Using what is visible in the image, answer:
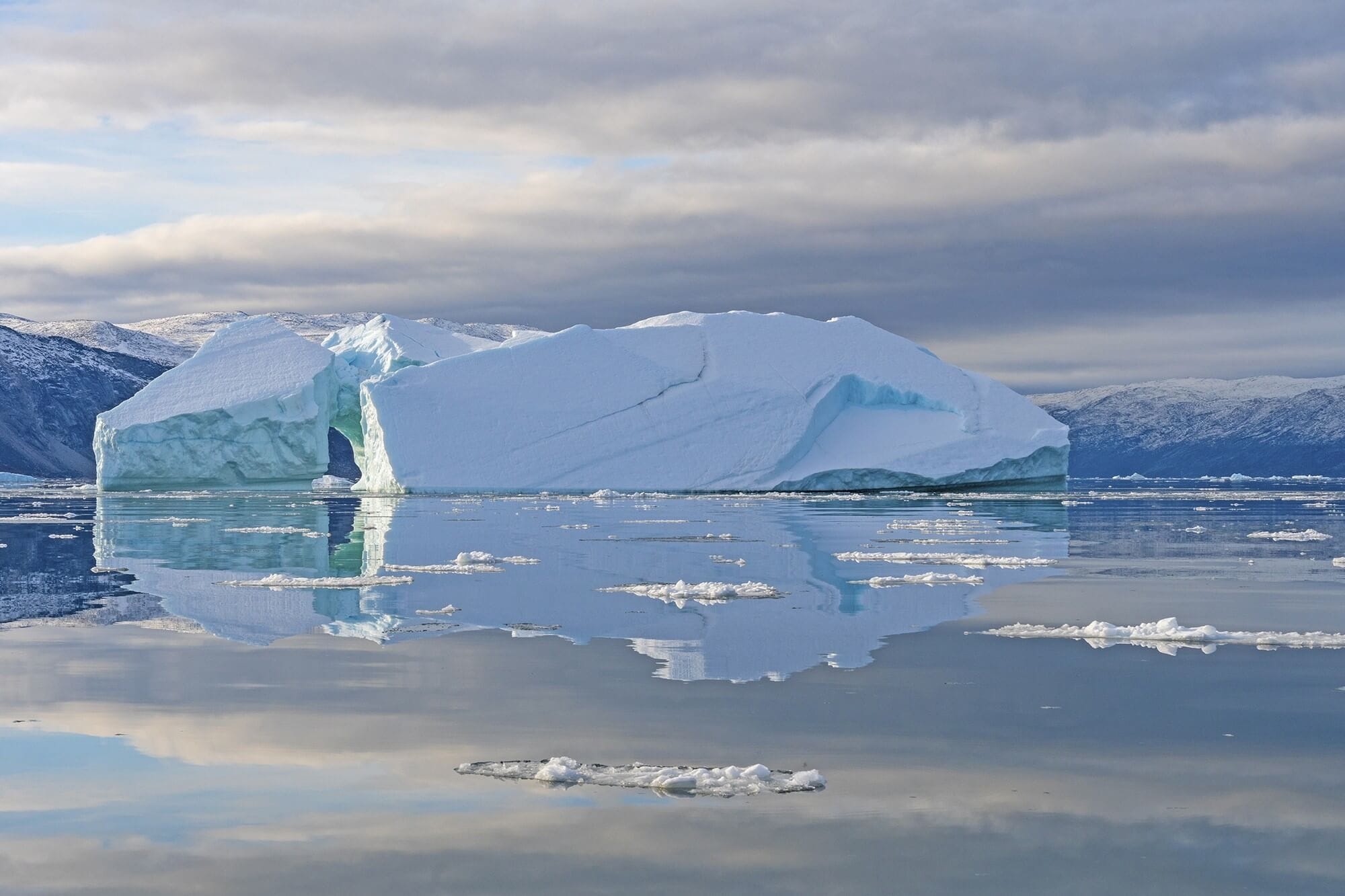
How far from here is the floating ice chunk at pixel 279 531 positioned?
21.7 metres

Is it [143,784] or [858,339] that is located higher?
[858,339]

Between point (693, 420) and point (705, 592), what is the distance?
26.3 metres

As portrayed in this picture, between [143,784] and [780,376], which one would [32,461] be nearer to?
[780,376]

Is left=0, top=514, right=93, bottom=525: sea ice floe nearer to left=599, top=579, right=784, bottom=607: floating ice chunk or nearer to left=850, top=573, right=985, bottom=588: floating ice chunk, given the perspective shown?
left=599, top=579, right=784, bottom=607: floating ice chunk

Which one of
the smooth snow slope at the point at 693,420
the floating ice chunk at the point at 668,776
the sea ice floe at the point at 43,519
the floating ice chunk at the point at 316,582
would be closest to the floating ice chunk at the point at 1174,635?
the floating ice chunk at the point at 668,776

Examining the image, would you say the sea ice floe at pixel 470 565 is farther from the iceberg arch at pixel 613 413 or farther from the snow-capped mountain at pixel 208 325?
the snow-capped mountain at pixel 208 325

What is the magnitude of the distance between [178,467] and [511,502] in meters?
15.9

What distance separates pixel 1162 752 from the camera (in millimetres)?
6074

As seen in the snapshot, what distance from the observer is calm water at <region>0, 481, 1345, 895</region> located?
15.1 ft

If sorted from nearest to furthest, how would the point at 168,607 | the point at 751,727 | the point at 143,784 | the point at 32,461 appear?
1. the point at 143,784
2. the point at 751,727
3. the point at 168,607
4. the point at 32,461

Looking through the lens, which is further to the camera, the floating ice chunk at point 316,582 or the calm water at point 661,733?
the floating ice chunk at point 316,582

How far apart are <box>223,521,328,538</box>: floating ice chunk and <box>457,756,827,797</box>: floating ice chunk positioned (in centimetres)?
1608

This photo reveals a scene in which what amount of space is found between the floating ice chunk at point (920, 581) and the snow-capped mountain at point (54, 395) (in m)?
110

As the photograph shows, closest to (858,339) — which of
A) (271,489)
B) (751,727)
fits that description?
(271,489)
